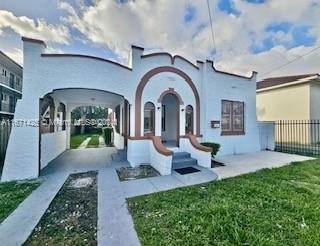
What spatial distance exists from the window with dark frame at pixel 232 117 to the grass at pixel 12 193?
10219 mm

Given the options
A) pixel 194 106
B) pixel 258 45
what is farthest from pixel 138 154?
pixel 258 45

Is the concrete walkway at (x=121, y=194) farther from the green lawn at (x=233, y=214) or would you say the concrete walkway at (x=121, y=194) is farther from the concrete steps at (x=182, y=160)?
the concrete steps at (x=182, y=160)

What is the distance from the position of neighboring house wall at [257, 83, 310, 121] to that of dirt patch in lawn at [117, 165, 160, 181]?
16.0 meters

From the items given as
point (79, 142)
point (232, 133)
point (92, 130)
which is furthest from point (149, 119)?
point (92, 130)

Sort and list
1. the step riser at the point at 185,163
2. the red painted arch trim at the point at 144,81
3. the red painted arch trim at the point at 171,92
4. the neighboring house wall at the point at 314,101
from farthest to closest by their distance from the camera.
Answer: the neighboring house wall at the point at 314,101 → the red painted arch trim at the point at 171,92 → the red painted arch trim at the point at 144,81 → the step riser at the point at 185,163

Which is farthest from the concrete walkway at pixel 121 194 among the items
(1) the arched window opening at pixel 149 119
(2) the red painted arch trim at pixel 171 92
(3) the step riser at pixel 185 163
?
(2) the red painted arch trim at pixel 171 92

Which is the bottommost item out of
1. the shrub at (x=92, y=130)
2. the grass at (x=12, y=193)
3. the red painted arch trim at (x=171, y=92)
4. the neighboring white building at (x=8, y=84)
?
the grass at (x=12, y=193)

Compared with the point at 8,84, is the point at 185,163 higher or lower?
lower

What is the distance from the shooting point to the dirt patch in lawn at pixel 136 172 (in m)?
6.89

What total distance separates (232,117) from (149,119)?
6010mm

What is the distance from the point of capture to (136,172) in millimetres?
7574

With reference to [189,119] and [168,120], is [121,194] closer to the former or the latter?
[189,119]

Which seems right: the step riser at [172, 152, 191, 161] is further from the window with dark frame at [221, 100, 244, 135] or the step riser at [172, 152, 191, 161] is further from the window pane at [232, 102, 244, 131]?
the window pane at [232, 102, 244, 131]

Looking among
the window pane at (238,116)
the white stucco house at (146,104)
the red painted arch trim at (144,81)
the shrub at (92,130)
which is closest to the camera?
the white stucco house at (146,104)
